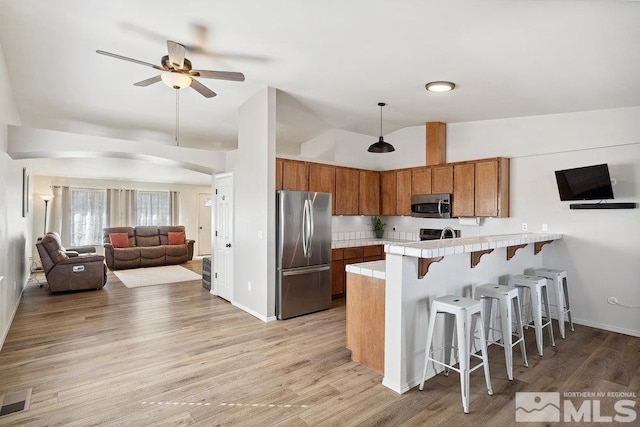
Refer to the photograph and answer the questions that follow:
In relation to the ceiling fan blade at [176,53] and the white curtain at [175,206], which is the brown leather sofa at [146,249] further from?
the ceiling fan blade at [176,53]

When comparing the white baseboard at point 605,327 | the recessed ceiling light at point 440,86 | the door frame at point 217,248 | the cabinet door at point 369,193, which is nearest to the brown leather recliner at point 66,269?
the door frame at point 217,248

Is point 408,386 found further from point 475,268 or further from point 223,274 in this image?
point 223,274

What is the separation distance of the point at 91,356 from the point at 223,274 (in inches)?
94.3

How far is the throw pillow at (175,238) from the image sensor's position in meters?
9.71

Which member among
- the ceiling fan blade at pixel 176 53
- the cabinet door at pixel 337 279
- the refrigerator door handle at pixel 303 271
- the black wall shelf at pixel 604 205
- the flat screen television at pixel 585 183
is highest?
the ceiling fan blade at pixel 176 53

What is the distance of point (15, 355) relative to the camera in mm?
3330

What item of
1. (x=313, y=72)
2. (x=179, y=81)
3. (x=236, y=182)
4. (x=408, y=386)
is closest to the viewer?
(x=408, y=386)

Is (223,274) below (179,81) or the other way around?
below

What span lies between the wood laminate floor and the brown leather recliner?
4.49 ft

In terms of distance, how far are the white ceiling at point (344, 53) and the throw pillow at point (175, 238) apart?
5.10 metres

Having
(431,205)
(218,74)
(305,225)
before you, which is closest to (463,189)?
(431,205)

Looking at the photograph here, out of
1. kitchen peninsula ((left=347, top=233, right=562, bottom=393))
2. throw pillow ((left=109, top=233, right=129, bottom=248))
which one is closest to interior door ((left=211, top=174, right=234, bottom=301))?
kitchen peninsula ((left=347, top=233, right=562, bottom=393))

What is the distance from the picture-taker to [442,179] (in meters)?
5.40

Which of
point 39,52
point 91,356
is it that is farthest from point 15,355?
point 39,52
